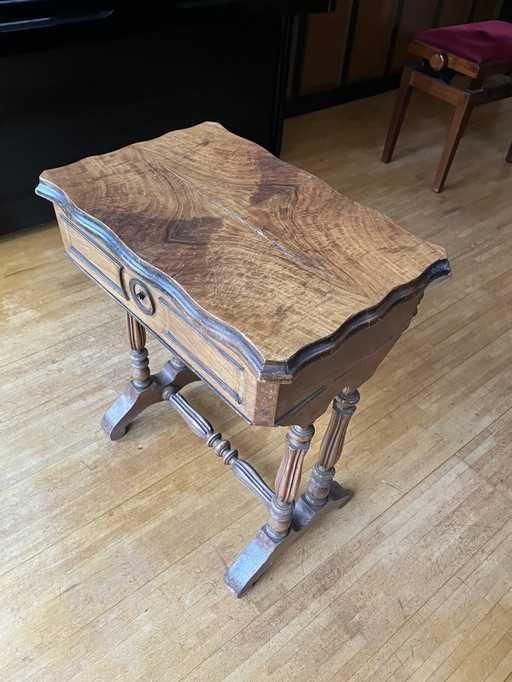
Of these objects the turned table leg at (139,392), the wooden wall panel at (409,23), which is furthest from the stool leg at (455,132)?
the turned table leg at (139,392)

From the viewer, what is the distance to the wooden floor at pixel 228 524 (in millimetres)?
1074

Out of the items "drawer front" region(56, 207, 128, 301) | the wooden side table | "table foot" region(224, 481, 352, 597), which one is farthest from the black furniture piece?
"table foot" region(224, 481, 352, 597)

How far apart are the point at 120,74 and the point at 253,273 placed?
4.30 feet

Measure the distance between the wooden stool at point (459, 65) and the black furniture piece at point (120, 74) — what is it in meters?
0.56

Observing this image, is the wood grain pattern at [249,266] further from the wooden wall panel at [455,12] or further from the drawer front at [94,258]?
the wooden wall panel at [455,12]

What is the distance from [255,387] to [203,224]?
0.31 m

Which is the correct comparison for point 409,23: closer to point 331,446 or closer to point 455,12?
point 455,12

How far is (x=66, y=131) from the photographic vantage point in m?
1.86

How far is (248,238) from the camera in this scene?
0.91 m

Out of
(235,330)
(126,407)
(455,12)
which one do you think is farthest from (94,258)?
(455,12)

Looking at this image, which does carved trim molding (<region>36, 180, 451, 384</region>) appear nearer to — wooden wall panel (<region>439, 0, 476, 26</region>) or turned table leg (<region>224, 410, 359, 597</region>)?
turned table leg (<region>224, 410, 359, 597</region>)

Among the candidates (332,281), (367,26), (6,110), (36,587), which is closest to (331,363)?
(332,281)

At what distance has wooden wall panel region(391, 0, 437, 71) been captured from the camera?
3067mm

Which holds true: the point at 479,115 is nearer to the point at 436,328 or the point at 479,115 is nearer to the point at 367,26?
the point at 367,26
